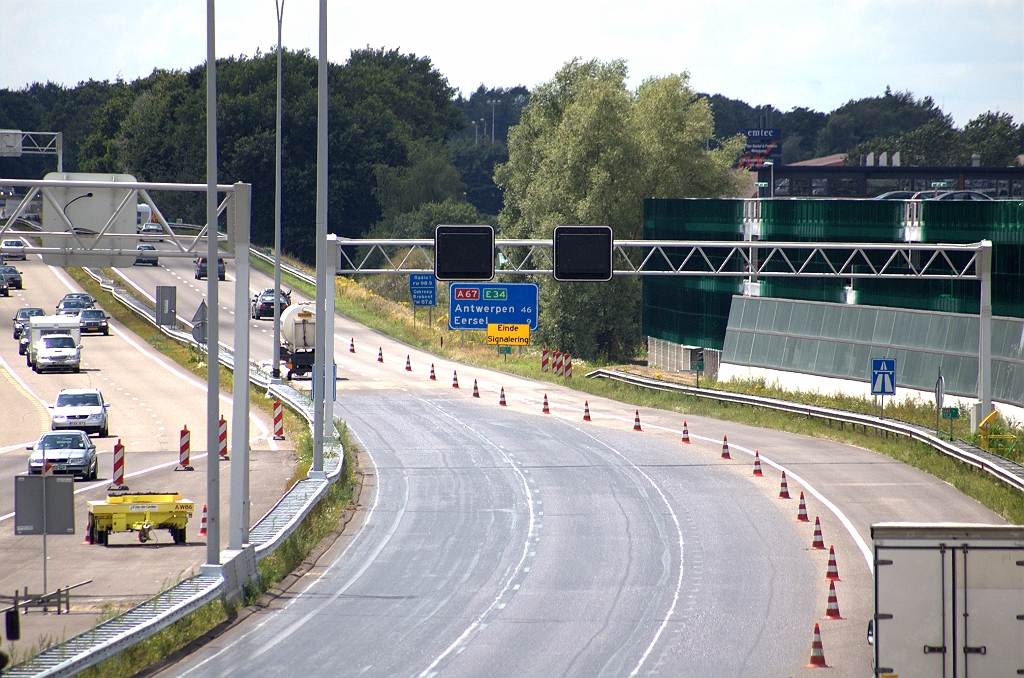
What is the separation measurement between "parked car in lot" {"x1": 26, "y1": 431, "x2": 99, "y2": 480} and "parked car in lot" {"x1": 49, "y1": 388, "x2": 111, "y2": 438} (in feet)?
22.1

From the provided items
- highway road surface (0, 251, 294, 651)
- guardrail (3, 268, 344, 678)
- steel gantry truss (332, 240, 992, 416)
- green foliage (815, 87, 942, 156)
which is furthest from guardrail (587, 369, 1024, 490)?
green foliage (815, 87, 942, 156)

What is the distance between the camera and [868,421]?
39.3 meters

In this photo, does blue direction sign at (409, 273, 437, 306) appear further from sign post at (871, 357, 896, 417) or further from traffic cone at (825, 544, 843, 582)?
traffic cone at (825, 544, 843, 582)

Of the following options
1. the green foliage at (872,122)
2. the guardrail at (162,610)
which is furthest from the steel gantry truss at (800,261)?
the green foliage at (872,122)

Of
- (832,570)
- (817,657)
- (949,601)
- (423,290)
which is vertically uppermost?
(423,290)

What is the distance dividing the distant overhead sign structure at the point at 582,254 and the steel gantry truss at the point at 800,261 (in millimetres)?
774

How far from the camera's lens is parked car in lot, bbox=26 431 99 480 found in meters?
32.2

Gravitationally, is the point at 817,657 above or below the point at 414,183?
below

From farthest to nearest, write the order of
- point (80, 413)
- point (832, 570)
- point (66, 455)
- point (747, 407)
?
point (747, 407) < point (80, 413) < point (66, 455) < point (832, 570)

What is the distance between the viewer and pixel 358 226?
12494 centimetres

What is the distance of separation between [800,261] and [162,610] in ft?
139

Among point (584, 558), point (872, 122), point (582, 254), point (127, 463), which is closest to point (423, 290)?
point (127, 463)

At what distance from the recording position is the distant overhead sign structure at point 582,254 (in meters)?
30.9

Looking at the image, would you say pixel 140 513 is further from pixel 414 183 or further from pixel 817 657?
pixel 414 183
